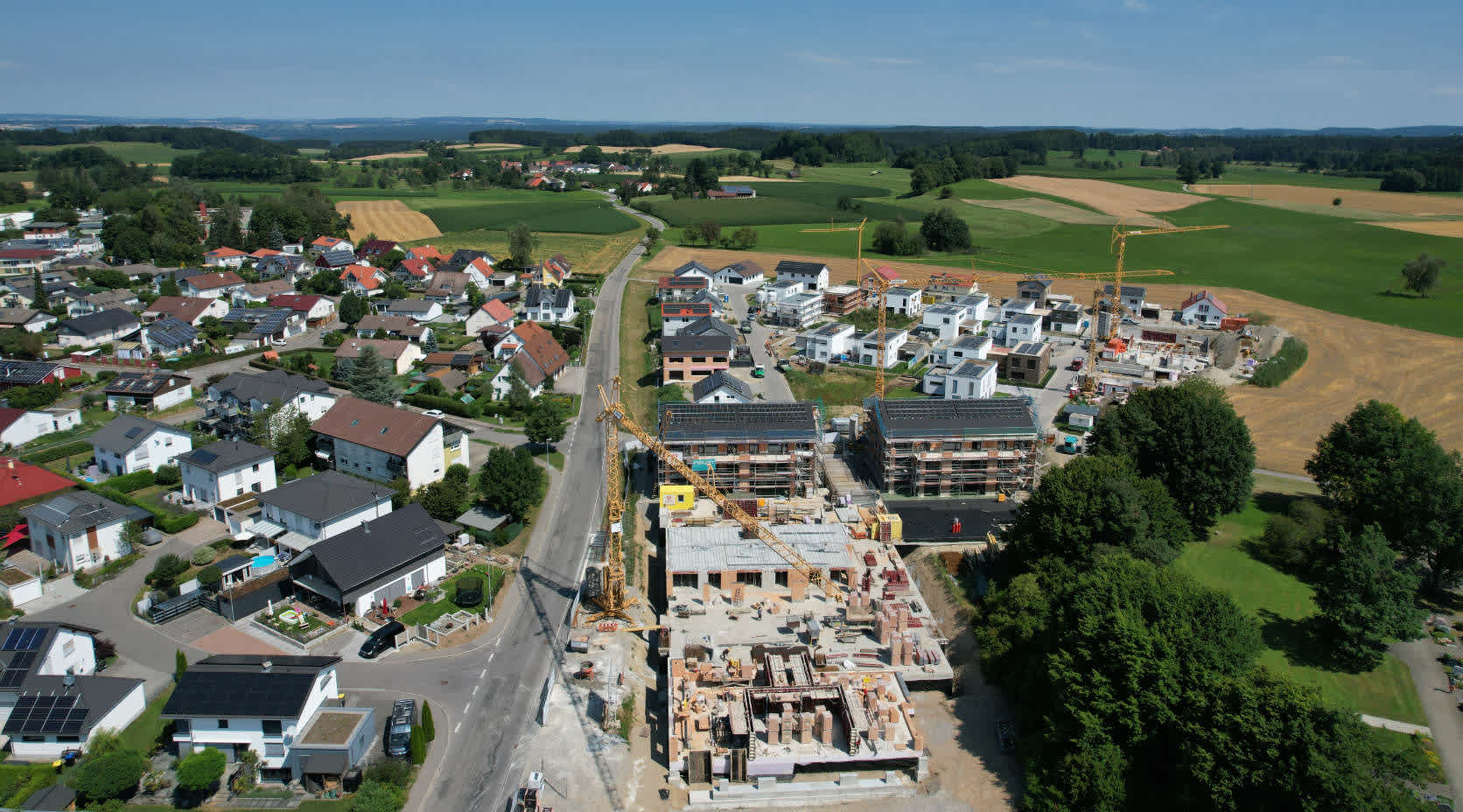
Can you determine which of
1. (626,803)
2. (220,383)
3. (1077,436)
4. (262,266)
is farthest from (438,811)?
(262,266)

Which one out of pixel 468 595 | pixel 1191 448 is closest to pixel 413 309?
pixel 468 595

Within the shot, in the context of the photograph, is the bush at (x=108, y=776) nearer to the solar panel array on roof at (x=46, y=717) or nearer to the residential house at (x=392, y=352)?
the solar panel array on roof at (x=46, y=717)

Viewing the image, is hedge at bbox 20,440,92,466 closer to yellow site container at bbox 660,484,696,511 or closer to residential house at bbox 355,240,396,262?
yellow site container at bbox 660,484,696,511

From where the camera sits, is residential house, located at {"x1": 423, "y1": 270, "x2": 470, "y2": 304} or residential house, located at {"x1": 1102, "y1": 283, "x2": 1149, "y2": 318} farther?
residential house, located at {"x1": 1102, "y1": 283, "x2": 1149, "y2": 318}

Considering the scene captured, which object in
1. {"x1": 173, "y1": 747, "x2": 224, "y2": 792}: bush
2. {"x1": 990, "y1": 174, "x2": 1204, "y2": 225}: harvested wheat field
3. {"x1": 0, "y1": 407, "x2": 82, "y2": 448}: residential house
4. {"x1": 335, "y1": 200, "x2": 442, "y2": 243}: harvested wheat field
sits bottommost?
{"x1": 173, "y1": 747, "x2": 224, "y2": 792}: bush

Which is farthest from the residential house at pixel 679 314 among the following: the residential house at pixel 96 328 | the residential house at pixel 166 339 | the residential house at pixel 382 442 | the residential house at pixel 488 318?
the residential house at pixel 96 328

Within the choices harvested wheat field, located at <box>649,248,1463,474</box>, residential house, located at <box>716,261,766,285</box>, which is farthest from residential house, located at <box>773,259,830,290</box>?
harvested wheat field, located at <box>649,248,1463,474</box>
